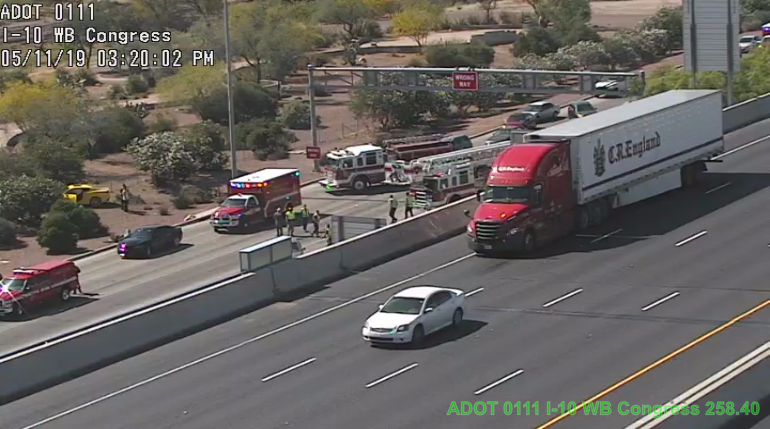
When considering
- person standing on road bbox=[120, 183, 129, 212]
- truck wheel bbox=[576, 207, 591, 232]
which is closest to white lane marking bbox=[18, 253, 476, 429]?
truck wheel bbox=[576, 207, 591, 232]

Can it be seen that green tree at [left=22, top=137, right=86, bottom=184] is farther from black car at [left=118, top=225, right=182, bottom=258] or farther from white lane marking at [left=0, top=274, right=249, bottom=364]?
white lane marking at [left=0, top=274, right=249, bottom=364]

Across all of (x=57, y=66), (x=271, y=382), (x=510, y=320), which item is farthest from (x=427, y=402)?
(x=57, y=66)

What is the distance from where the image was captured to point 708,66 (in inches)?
2317

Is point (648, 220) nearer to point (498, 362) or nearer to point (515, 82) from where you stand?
point (498, 362)

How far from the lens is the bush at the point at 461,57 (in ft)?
343

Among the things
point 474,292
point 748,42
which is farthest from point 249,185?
point 748,42

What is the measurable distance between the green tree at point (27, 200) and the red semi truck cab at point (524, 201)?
94.6ft

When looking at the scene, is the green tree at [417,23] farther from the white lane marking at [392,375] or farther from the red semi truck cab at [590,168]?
the white lane marking at [392,375]

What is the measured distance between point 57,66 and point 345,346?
83.4 m

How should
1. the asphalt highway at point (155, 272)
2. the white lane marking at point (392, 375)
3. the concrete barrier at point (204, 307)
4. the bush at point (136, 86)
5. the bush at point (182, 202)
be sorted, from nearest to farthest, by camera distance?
the white lane marking at point (392, 375)
the concrete barrier at point (204, 307)
the asphalt highway at point (155, 272)
the bush at point (182, 202)
the bush at point (136, 86)

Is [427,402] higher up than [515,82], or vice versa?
[515,82]

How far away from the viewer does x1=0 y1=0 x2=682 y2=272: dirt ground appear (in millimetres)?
58062

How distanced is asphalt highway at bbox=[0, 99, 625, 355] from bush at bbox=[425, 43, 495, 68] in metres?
45.3

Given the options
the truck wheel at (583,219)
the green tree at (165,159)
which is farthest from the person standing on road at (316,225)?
the green tree at (165,159)
